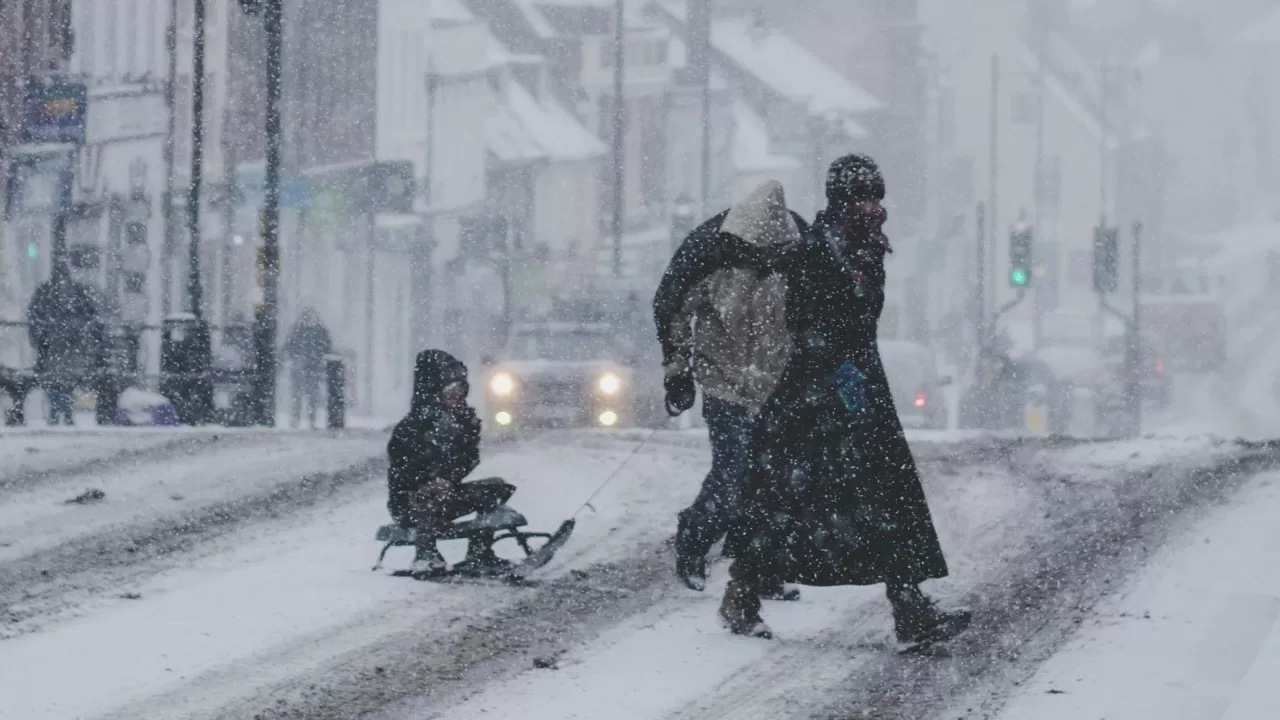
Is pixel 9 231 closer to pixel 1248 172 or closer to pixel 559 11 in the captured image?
pixel 559 11

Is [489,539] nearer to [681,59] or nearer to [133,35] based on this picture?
[133,35]

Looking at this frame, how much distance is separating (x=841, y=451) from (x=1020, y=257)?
2286 centimetres

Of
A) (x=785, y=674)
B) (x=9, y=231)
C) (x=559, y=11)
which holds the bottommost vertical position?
(x=785, y=674)

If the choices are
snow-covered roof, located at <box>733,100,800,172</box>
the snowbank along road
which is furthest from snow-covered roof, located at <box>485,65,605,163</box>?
the snowbank along road

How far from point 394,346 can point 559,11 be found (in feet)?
61.6

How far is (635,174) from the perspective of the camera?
5834 cm

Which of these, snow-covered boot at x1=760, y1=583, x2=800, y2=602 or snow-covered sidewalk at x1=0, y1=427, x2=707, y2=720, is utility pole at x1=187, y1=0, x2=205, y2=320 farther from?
snow-covered boot at x1=760, y1=583, x2=800, y2=602

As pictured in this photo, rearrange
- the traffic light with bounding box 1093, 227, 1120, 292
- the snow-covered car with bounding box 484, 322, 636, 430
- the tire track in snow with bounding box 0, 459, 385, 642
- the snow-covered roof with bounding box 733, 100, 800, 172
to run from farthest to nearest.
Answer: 1. the snow-covered roof with bounding box 733, 100, 800, 172
2. the traffic light with bounding box 1093, 227, 1120, 292
3. the snow-covered car with bounding box 484, 322, 636, 430
4. the tire track in snow with bounding box 0, 459, 385, 642

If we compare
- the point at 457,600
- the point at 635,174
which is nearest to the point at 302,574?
the point at 457,600

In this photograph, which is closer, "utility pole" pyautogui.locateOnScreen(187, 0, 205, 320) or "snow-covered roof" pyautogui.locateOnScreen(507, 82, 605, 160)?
"utility pole" pyautogui.locateOnScreen(187, 0, 205, 320)

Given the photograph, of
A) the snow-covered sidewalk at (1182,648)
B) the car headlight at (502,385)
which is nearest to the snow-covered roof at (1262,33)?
the car headlight at (502,385)

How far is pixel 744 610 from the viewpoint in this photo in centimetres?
712

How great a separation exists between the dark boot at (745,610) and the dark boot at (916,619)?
545mm

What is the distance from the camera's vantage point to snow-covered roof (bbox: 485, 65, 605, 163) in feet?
169
